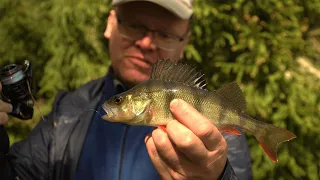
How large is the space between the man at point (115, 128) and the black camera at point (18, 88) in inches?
14.9

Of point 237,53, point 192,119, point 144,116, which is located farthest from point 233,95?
point 237,53

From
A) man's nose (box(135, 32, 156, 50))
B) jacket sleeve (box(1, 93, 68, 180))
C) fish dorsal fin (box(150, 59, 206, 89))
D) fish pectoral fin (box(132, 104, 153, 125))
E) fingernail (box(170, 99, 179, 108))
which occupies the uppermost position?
fish dorsal fin (box(150, 59, 206, 89))

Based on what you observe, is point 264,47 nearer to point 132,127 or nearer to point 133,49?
point 133,49

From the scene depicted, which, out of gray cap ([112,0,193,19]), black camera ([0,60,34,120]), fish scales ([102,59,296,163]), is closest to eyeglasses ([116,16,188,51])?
gray cap ([112,0,193,19])

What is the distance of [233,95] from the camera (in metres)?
1.62

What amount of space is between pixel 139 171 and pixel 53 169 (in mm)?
639

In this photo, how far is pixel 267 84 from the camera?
3256 mm

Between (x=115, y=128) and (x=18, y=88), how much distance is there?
771mm

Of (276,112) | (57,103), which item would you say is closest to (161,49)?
(57,103)

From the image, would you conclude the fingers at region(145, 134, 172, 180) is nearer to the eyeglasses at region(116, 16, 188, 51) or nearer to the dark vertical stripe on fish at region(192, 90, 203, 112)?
the dark vertical stripe on fish at region(192, 90, 203, 112)

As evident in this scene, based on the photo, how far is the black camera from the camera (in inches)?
71.1

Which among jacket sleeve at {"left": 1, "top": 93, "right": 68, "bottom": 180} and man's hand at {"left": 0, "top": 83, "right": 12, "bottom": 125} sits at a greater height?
man's hand at {"left": 0, "top": 83, "right": 12, "bottom": 125}

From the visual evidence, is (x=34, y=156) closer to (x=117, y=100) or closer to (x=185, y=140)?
(x=117, y=100)

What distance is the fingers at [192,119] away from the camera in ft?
4.56
